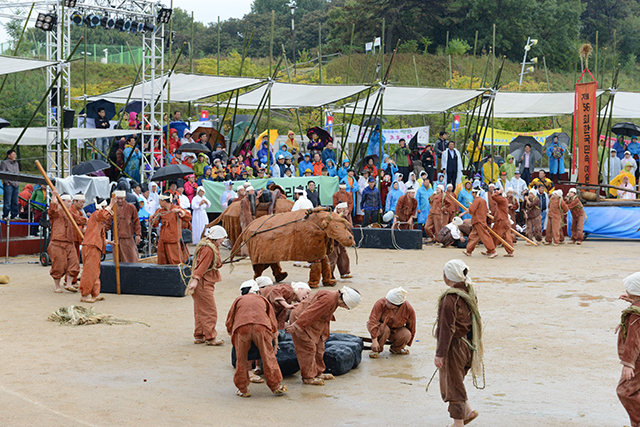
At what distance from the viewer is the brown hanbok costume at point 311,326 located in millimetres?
7035

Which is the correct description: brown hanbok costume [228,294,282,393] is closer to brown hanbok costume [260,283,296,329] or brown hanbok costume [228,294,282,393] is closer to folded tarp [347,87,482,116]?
brown hanbok costume [260,283,296,329]

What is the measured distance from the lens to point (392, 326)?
8.18 m

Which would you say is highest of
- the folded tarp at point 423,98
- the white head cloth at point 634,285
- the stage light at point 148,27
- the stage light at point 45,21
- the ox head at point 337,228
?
the stage light at point 148,27

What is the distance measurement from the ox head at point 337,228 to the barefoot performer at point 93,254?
10.7 ft

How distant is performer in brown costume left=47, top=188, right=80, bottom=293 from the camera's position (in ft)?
38.6

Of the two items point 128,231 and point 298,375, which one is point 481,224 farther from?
point 298,375

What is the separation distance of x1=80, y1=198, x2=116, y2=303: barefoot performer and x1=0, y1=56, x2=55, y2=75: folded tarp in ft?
17.8

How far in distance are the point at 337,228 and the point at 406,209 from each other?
8939mm

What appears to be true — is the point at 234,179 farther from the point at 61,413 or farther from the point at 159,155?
the point at 61,413

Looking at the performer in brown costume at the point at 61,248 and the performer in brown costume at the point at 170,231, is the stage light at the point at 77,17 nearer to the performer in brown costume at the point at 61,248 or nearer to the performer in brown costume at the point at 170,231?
the performer in brown costume at the point at 61,248

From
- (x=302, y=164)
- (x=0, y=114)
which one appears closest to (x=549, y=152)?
(x=302, y=164)

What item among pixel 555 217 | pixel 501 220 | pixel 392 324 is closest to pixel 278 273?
pixel 392 324

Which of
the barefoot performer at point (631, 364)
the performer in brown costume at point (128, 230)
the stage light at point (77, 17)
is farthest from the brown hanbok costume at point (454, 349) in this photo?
the stage light at point (77, 17)

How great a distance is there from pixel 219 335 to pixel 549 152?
1720cm
